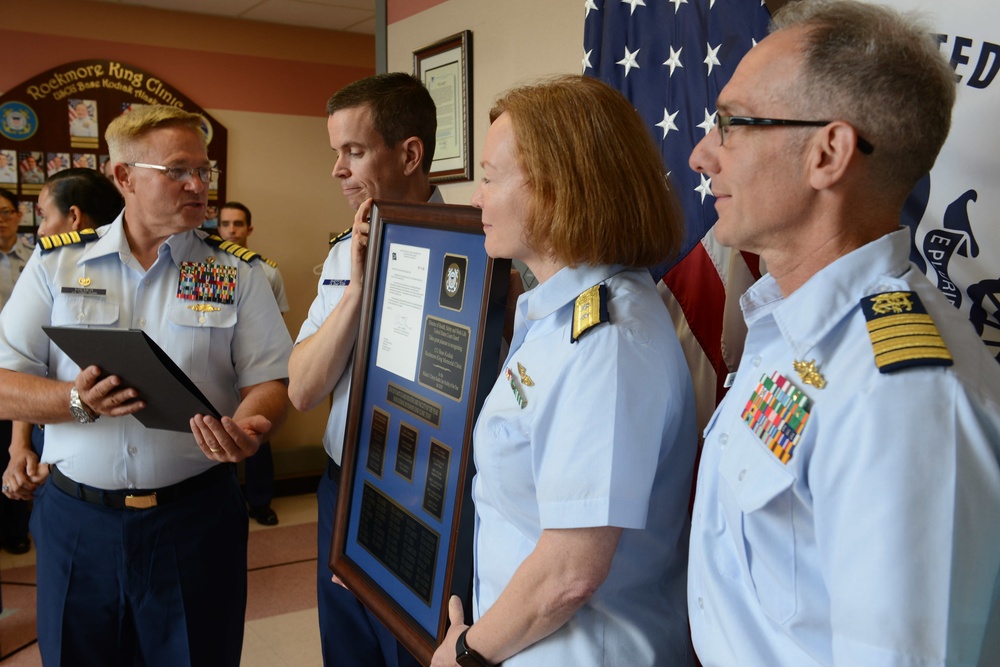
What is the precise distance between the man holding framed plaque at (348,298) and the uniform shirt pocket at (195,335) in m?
0.28

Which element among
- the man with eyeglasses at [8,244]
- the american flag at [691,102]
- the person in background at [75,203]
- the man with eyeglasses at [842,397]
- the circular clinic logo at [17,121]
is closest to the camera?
the man with eyeglasses at [842,397]

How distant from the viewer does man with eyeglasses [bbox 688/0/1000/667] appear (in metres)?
0.80

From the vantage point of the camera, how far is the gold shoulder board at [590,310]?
1213 mm

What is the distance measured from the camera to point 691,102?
1.85 m

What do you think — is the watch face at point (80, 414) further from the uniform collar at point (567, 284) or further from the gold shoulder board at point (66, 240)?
the uniform collar at point (567, 284)

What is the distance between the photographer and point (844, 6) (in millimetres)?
1016

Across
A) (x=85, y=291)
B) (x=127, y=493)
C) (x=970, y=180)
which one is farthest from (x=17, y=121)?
(x=970, y=180)

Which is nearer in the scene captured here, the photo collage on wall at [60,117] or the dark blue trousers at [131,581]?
the dark blue trousers at [131,581]

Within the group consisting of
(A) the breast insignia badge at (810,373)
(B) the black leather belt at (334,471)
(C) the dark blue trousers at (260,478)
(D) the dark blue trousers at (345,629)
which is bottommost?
(C) the dark blue trousers at (260,478)

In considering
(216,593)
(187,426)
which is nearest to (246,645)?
(216,593)

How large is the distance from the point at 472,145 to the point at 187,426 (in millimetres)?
1708

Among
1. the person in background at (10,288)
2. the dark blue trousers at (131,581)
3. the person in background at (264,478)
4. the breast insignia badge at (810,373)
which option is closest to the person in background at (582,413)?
the breast insignia badge at (810,373)

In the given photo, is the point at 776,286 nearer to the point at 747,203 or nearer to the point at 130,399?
the point at 747,203

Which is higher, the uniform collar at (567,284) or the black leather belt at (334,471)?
the uniform collar at (567,284)
